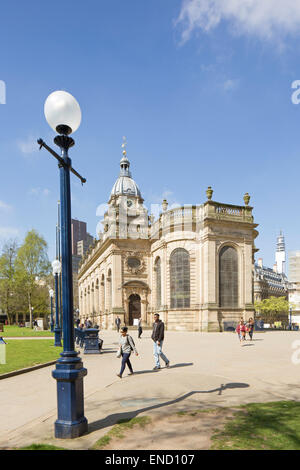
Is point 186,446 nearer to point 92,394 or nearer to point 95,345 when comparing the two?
point 92,394

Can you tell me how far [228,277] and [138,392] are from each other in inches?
1120

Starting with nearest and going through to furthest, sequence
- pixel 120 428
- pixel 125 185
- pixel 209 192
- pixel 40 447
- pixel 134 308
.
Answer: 1. pixel 40 447
2. pixel 120 428
3. pixel 209 192
4. pixel 134 308
5. pixel 125 185

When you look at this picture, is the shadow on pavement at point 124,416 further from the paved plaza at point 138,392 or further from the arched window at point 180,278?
the arched window at point 180,278

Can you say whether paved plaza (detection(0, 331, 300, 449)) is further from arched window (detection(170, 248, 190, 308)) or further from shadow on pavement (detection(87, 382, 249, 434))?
arched window (detection(170, 248, 190, 308))

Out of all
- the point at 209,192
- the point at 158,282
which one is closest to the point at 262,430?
the point at 209,192

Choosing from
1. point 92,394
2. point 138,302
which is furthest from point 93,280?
point 92,394

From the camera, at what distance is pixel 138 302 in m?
43.7

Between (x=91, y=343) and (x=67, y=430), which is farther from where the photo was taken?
(x=91, y=343)

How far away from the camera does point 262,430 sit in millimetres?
4910

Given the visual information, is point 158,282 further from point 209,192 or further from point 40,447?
point 40,447

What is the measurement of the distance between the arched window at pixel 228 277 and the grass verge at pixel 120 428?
29.7 meters

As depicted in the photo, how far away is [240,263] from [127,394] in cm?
2967

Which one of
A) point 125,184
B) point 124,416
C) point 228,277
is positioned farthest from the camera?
point 125,184

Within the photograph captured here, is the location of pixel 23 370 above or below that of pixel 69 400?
below
